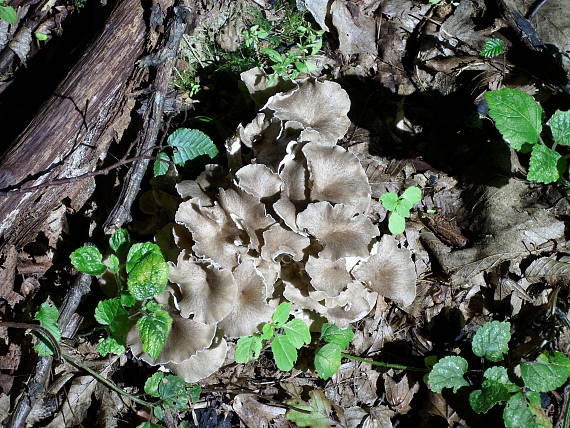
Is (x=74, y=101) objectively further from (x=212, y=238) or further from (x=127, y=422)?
(x=127, y=422)

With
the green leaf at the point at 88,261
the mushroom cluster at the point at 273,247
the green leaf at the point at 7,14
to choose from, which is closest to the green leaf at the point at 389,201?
the mushroom cluster at the point at 273,247

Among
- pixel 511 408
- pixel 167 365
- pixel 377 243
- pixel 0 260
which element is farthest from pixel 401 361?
pixel 0 260

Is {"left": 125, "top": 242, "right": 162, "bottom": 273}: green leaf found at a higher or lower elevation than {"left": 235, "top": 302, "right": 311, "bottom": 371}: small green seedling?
higher

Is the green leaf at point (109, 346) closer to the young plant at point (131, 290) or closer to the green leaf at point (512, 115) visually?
the young plant at point (131, 290)

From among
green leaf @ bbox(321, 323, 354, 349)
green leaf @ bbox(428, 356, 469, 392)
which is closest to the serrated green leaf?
green leaf @ bbox(321, 323, 354, 349)

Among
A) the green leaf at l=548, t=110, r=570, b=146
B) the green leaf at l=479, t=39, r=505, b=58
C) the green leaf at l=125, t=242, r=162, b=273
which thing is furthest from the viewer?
the green leaf at l=479, t=39, r=505, b=58

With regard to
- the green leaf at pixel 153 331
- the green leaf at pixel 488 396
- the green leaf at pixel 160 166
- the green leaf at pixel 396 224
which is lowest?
the green leaf at pixel 488 396

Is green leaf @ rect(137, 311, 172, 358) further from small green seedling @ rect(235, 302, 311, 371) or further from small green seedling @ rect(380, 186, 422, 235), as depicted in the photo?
small green seedling @ rect(380, 186, 422, 235)
